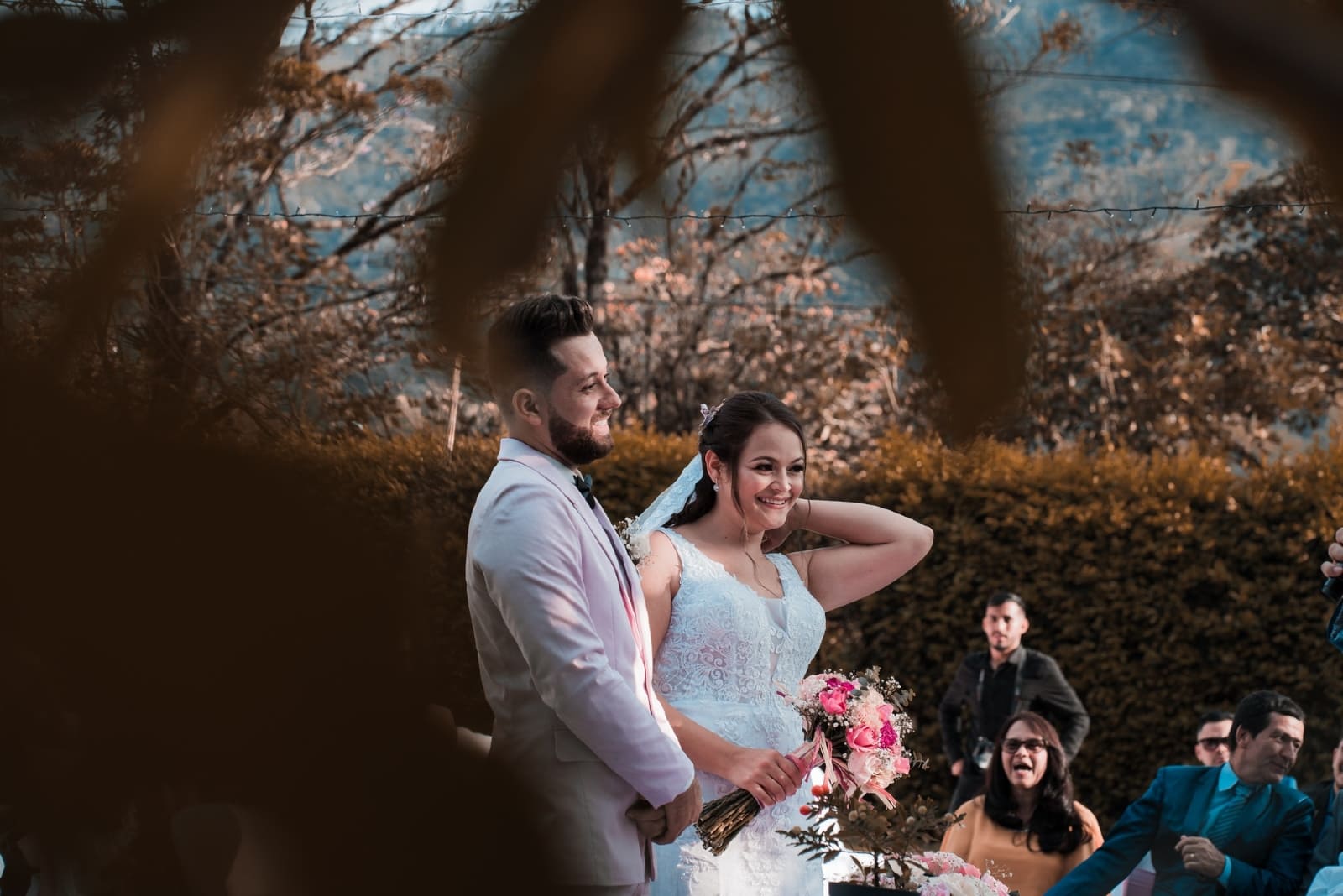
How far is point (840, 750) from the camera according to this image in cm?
306

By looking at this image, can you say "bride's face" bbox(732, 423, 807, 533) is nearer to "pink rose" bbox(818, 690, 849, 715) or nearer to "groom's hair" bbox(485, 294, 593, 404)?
"pink rose" bbox(818, 690, 849, 715)

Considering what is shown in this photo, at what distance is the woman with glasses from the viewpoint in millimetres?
4973

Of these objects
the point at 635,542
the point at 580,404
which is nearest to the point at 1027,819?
the point at 635,542

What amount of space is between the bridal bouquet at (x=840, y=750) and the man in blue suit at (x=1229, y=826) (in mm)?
1486

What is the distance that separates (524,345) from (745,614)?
270 centimetres

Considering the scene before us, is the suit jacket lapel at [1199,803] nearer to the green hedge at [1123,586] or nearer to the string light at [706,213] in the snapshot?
the green hedge at [1123,586]

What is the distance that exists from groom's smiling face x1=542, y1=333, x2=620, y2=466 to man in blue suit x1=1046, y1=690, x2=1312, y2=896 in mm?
3135


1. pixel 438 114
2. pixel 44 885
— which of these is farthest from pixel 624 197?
pixel 44 885

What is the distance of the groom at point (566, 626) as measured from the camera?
0.61 m

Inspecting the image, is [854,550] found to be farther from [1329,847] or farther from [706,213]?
[706,213]

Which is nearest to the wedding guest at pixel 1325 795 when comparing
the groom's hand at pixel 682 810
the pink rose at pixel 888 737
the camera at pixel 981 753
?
the camera at pixel 981 753

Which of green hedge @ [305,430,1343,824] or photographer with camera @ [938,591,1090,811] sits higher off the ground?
green hedge @ [305,430,1343,824]

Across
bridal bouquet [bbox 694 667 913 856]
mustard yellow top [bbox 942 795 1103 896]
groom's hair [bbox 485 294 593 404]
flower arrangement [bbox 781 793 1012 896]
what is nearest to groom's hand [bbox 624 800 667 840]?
flower arrangement [bbox 781 793 1012 896]

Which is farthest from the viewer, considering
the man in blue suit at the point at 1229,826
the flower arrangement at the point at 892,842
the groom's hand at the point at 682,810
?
the man in blue suit at the point at 1229,826
